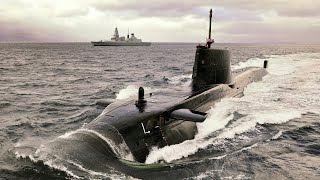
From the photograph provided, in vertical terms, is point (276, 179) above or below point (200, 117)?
below

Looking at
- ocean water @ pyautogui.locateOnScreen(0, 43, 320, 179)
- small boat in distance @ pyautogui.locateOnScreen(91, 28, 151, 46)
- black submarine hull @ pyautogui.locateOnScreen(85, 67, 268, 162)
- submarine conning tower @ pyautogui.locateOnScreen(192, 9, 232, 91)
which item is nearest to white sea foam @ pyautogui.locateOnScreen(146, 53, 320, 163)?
ocean water @ pyautogui.locateOnScreen(0, 43, 320, 179)

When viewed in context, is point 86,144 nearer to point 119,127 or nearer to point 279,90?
point 119,127

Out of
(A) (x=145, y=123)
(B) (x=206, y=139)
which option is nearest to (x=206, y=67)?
(B) (x=206, y=139)

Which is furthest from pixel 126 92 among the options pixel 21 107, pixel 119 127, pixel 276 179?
pixel 276 179

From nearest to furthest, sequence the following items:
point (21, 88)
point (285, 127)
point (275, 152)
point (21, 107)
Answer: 1. point (275, 152)
2. point (285, 127)
3. point (21, 107)
4. point (21, 88)

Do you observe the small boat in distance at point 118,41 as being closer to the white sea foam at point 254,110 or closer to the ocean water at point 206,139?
the white sea foam at point 254,110

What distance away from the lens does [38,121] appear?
58.2ft

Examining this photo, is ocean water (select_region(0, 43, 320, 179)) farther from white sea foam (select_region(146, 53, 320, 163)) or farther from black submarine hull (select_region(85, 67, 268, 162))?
black submarine hull (select_region(85, 67, 268, 162))

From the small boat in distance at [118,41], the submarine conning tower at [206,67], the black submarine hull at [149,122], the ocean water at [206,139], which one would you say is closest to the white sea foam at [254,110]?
the ocean water at [206,139]

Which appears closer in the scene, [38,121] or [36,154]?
[36,154]

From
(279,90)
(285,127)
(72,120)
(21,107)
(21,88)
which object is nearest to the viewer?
(285,127)

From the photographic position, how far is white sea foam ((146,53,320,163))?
43.0 ft

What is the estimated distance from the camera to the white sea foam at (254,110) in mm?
13109

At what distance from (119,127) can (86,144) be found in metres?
1.39
